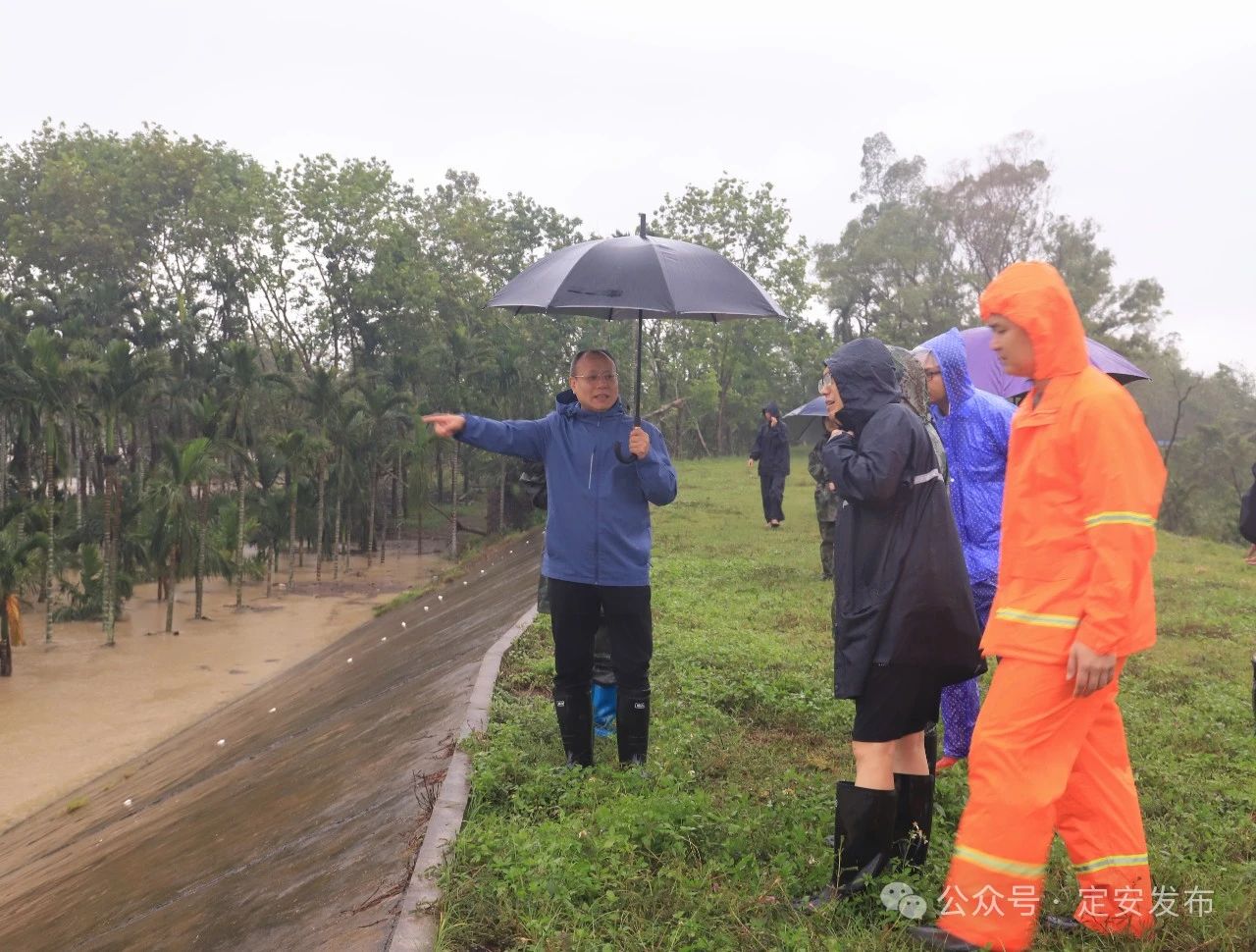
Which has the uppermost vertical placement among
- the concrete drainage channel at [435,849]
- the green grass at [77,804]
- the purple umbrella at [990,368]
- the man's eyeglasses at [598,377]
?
the purple umbrella at [990,368]

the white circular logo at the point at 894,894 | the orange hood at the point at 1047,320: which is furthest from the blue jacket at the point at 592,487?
the orange hood at the point at 1047,320

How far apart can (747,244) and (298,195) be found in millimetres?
15002

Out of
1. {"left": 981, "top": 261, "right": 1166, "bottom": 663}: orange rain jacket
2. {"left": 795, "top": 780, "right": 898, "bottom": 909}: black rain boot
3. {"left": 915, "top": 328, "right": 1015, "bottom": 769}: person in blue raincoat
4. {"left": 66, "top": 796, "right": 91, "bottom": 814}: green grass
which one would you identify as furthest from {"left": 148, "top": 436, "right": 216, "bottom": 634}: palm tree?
{"left": 981, "top": 261, "right": 1166, "bottom": 663}: orange rain jacket

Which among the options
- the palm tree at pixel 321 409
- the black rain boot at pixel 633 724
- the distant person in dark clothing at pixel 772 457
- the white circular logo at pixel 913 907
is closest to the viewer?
the white circular logo at pixel 913 907

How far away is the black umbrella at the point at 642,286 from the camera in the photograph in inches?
160

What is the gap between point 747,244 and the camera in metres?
35.5

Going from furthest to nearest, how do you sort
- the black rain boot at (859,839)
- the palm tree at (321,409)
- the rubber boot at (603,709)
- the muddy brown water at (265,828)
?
the palm tree at (321,409), the rubber boot at (603,709), the muddy brown water at (265,828), the black rain boot at (859,839)

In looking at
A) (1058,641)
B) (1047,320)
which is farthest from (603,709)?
(1047,320)

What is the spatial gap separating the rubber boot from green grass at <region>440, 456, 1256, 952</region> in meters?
0.13

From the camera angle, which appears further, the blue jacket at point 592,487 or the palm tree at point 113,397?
the palm tree at point 113,397

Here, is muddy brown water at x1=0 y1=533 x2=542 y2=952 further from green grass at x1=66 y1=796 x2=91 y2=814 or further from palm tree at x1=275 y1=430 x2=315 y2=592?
palm tree at x1=275 y1=430 x2=315 y2=592

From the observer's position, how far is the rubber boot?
4.88 meters

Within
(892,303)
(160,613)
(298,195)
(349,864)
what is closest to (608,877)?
(349,864)

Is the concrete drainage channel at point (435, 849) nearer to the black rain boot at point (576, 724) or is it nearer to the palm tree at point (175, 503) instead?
the black rain boot at point (576, 724)
